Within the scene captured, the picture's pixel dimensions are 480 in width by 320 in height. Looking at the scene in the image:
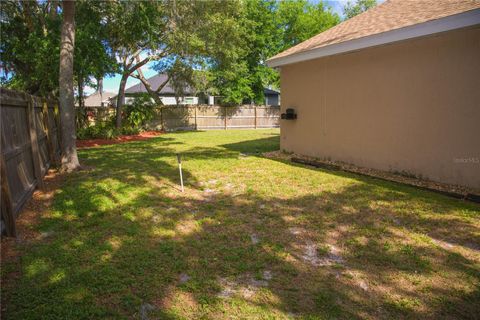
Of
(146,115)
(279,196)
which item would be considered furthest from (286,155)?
(146,115)

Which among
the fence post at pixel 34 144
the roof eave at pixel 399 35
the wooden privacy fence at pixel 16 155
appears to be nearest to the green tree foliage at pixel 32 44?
the wooden privacy fence at pixel 16 155

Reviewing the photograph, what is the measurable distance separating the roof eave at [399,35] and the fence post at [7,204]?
6.51 m

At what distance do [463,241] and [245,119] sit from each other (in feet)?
68.4

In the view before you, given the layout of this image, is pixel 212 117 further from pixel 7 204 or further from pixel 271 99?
pixel 7 204

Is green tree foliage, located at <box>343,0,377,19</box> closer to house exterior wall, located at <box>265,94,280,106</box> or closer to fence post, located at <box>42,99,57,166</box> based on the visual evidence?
house exterior wall, located at <box>265,94,280,106</box>

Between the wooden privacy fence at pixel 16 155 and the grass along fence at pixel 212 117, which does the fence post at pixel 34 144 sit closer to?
the wooden privacy fence at pixel 16 155

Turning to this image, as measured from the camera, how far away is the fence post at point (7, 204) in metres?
3.55

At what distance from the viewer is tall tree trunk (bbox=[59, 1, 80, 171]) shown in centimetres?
739

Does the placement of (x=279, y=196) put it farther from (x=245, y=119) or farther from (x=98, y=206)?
(x=245, y=119)

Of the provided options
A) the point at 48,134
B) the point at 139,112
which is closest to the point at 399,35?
the point at 48,134

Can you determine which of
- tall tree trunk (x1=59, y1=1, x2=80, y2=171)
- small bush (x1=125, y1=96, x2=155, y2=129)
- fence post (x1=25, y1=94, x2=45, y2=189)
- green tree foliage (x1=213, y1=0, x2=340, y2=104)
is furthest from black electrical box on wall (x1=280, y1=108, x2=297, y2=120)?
green tree foliage (x1=213, y1=0, x2=340, y2=104)

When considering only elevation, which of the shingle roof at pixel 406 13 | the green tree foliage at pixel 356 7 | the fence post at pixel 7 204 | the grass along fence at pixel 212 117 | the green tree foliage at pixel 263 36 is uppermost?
the green tree foliage at pixel 356 7

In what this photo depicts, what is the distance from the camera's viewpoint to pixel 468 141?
5637 millimetres

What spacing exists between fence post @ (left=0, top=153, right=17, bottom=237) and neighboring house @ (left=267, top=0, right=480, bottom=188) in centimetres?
654
